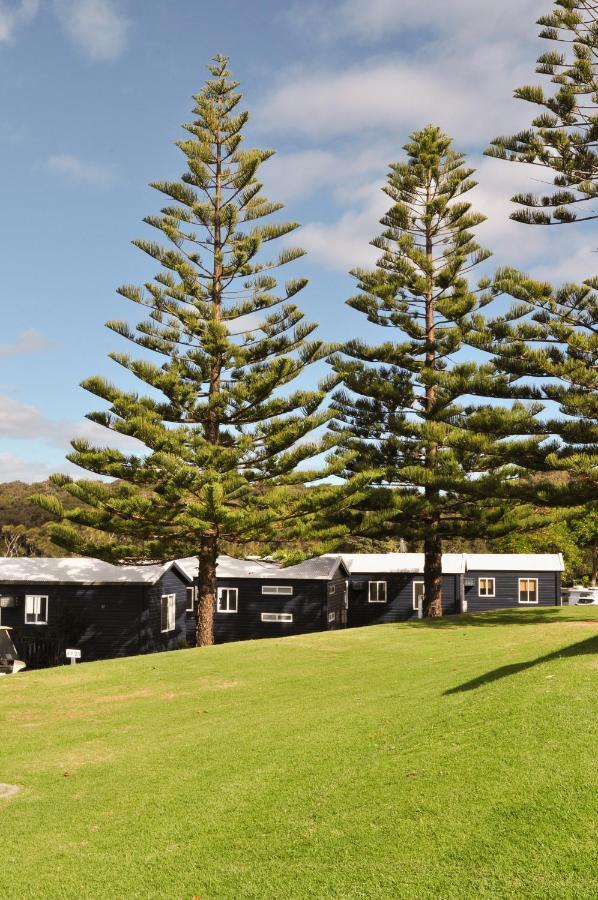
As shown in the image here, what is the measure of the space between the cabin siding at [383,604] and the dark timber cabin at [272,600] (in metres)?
3.36

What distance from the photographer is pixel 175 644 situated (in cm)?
2458

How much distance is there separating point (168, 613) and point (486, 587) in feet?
45.4

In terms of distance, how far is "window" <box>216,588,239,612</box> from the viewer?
86.2ft

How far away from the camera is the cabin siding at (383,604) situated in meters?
29.8

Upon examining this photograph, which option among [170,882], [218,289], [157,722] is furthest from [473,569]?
[170,882]

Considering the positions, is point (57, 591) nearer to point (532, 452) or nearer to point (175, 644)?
point (175, 644)

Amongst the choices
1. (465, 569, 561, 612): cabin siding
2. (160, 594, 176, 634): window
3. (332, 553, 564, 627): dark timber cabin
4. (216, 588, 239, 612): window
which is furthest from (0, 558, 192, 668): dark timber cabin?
(465, 569, 561, 612): cabin siding

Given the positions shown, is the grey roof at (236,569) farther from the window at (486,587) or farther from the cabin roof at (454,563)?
the window at (486,587)

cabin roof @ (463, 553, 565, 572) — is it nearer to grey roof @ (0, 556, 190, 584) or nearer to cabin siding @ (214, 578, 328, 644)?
cabin siding @ (214, 578, 328, 644)

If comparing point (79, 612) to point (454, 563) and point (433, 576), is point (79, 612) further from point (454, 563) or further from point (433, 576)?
point (454, 563)

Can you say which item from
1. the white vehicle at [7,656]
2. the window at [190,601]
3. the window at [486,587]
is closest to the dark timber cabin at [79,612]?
the white vehicle at [7,656]

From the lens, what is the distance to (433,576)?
23.6m

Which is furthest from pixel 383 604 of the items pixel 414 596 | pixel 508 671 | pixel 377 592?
pixel 508 671

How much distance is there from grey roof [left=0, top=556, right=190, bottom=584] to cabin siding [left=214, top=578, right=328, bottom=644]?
3.10 meters
